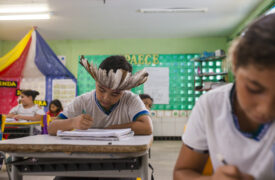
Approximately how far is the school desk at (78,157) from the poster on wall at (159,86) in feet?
18.0

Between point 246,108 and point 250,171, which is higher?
point 246,108

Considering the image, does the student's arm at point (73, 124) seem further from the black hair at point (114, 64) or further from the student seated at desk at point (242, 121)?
the student seated at desk at point (242, 121)

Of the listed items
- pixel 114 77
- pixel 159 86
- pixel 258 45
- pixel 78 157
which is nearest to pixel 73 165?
pixel 78 157

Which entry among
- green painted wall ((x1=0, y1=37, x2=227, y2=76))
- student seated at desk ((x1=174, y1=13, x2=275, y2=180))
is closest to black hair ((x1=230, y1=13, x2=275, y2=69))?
student seated at desk ((x1=174, y1=13, x2=275, y2=180))

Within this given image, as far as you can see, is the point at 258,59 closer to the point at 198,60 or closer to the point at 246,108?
the point at 246,108

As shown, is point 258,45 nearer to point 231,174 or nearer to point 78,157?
point 231,174

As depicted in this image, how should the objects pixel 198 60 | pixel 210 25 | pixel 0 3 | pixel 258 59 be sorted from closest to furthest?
pixel 258 59 < pixel 0 3 < pixel 210 25 < pixel 198 60

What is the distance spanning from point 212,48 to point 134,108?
5.58 meters

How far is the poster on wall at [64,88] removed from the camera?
6637 millimetres

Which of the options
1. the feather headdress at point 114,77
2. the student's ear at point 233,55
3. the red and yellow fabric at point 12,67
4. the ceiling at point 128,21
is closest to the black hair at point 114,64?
the feather headdress at point 114,77

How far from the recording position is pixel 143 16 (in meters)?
5.18

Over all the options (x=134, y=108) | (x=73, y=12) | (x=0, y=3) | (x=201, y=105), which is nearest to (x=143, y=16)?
(x=73, y=12)

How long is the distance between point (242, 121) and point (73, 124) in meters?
0.94

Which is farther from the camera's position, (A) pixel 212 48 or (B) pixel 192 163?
(A) pixel 212 48
